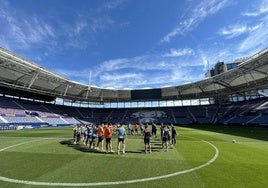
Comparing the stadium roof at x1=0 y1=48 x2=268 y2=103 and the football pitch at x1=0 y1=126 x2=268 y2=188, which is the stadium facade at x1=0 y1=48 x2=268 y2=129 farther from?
the football pitch at x1=0 y1=126 x2=268 y2=188

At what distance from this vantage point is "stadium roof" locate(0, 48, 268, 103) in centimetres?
3550

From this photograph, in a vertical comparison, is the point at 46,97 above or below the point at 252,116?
above

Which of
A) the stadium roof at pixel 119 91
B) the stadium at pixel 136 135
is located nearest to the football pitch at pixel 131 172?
the stadium at pixel 136 135

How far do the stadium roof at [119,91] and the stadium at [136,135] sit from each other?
0.72ft

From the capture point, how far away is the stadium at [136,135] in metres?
7.58

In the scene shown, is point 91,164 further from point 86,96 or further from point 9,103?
point 86,96

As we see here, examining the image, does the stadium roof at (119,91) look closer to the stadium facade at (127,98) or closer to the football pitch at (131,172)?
the stadium facade at (127,98)

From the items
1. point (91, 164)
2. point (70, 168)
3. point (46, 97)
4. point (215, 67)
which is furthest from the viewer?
point (215, 67)

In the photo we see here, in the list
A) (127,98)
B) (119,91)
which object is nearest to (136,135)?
(119,91)

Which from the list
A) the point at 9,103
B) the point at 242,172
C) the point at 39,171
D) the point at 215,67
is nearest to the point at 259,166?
the point at 242,172

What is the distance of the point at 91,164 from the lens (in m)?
9.53

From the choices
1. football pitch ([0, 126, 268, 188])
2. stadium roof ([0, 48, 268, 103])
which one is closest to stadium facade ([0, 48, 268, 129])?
stadium roof ([0, 48, 268, 103])

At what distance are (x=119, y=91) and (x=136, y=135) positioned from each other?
40.0m

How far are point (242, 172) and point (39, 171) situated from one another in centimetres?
901
